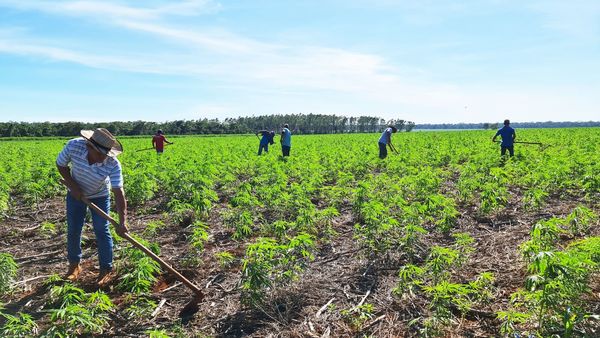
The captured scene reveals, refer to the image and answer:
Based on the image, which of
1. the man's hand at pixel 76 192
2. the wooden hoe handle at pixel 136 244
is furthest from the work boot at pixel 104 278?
the man's hand at pixel 76 192

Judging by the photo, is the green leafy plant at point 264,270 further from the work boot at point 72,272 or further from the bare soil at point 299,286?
the work boot at point 72,272

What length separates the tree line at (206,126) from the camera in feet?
216

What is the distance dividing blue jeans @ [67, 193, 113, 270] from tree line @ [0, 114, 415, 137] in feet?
210

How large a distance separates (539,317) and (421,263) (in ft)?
6.54

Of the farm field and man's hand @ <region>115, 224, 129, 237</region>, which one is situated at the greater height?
man's hand @ <region>115, 224, 129, 237</region>

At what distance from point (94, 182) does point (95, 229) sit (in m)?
0.59

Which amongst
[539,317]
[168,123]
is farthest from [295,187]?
[168,123]

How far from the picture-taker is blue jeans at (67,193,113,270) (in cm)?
525

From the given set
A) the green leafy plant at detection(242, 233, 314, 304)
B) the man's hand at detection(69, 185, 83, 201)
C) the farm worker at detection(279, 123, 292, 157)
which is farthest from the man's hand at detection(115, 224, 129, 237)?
the farm worker at detection(279, 123, 292, 157)

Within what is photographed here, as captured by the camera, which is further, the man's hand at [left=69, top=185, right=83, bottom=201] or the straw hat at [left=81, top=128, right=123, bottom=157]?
the man's hand at [left=69, top=185, right=83, bottom=201]

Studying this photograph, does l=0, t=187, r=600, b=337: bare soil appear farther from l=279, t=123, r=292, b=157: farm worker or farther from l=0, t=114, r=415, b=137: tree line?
l=0, t=114, r=415, b=137: tree line

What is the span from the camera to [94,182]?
5117 millimetres

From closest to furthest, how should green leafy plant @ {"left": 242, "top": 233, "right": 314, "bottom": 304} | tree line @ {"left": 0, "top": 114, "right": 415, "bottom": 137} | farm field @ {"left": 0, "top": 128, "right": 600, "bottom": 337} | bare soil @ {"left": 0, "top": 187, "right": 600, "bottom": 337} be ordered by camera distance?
farm field @ {"left": 0, "top": 128, "right": 600, "bottom": 337}, bare soil @ {"left": 0, "top": 187, "right": 600, "bottom": 337}, green leafy plant @ {"left": 242, "top": 233, "right": 314, "bottom": 304}, tree line @ {"left": 0, "top": 114, "right": 415, "bottom": 137}

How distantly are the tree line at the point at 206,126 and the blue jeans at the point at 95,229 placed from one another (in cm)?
6406
